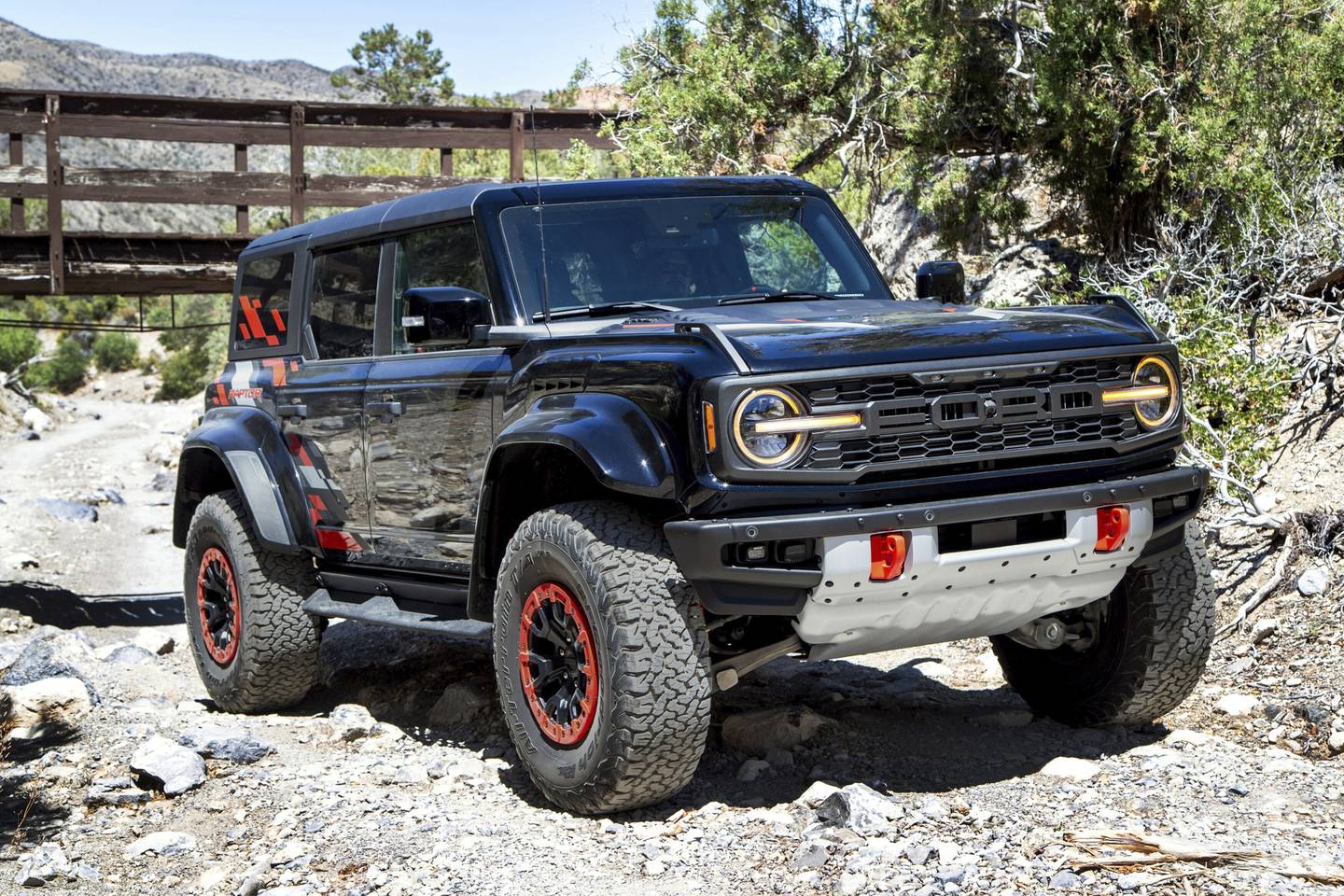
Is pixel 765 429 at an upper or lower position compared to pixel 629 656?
upper

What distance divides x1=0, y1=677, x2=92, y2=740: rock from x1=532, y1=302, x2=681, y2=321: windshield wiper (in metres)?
2.77

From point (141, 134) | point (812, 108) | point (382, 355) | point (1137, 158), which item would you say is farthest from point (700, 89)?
point (141, 134)

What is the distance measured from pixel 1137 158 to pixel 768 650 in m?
6.11

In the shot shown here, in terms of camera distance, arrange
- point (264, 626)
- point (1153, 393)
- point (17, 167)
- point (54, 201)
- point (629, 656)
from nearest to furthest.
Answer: point (629, 656) → point (1153, 393) → point (264, 626) → point (54, 201) → point (17, 167)

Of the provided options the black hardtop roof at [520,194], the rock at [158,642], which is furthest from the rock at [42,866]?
the rock at [158,642]

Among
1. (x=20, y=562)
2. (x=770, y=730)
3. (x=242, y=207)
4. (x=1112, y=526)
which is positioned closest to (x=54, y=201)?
(x=242, y=207)

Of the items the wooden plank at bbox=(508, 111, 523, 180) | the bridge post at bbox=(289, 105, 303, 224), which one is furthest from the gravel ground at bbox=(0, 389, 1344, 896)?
the wooden plank at bbox=(508, 111, 523, 180)

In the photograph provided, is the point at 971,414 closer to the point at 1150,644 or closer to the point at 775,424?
the point at 775,424

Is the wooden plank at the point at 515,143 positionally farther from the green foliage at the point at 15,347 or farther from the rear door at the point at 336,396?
the green foliage at the point at 15,347

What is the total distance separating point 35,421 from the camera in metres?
30.5

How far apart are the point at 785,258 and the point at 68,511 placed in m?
12.2

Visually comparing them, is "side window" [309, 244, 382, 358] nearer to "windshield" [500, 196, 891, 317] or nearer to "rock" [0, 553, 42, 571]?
"windshield" [500, 196, 891, 317]

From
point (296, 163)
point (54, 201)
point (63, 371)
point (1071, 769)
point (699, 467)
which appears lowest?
Result: point (63, 371)

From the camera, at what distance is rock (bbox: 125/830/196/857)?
14.7ft
